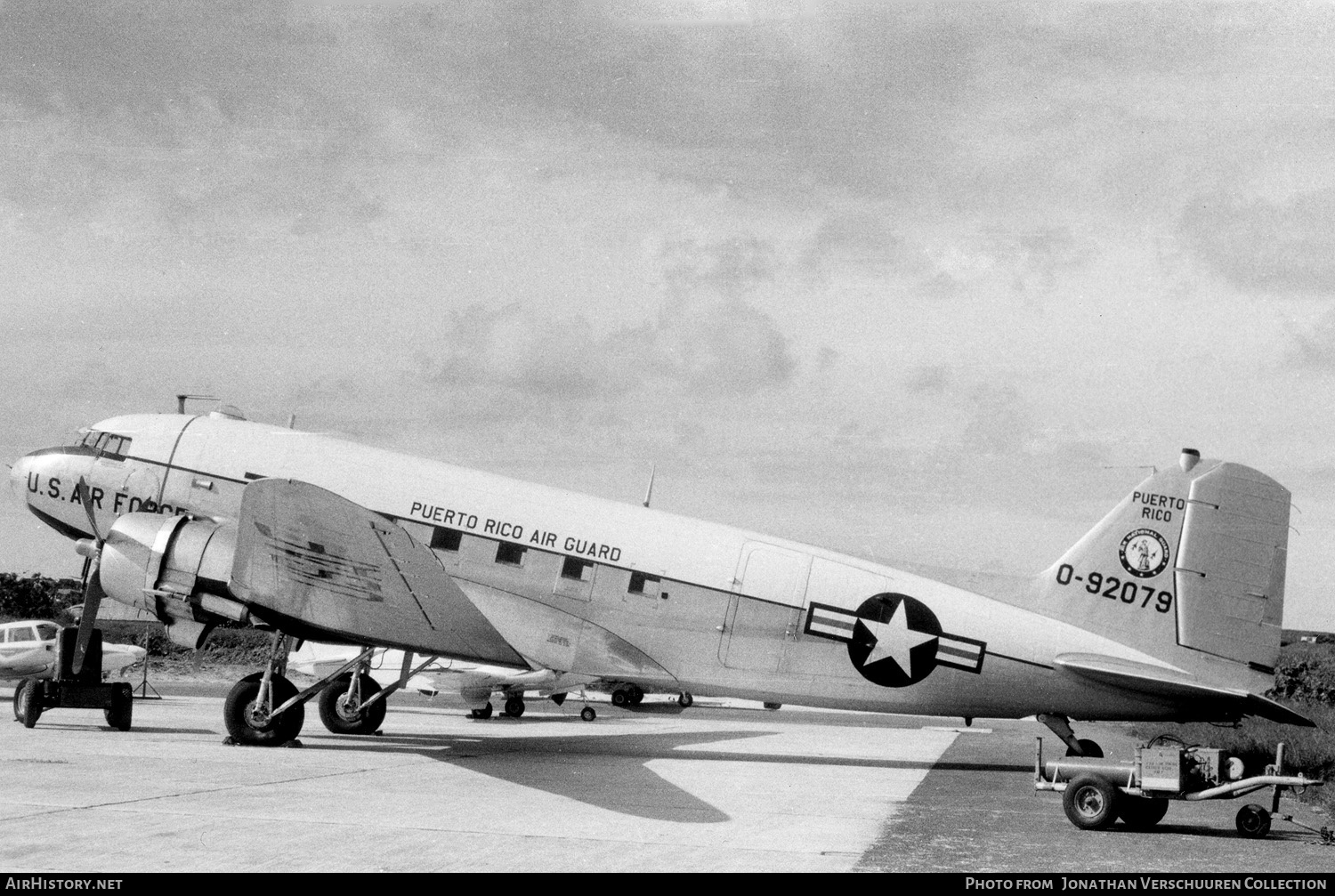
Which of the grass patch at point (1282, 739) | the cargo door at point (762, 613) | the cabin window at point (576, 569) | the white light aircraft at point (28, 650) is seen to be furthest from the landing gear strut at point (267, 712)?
the white light aircraft at point (28, 650)

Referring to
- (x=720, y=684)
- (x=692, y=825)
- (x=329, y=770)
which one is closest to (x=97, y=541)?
(x=329, y=770)

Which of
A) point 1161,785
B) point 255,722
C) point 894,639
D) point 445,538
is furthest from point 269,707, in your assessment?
point 1161,785

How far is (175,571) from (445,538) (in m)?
3.17

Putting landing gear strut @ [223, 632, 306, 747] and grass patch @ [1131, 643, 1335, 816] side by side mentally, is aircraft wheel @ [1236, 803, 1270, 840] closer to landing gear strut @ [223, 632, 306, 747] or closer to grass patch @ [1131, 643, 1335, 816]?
grass patch @ [1131, 643, 1335, 816]

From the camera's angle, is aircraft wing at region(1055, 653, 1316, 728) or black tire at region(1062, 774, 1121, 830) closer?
black tire at region(1062, 774, 1121, 830)

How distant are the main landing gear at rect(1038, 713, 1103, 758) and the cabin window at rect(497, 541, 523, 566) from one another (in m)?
6.53

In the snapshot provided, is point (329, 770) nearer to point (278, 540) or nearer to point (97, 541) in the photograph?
point (278, 540)

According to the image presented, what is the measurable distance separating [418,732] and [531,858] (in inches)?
445

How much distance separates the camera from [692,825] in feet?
32.9

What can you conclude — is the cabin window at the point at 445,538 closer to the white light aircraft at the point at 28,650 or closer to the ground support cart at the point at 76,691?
the ground support cart at the point at 76,691

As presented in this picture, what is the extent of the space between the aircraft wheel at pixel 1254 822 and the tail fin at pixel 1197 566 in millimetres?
3122

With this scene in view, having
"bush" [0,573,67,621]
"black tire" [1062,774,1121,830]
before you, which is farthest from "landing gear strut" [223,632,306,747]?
"bush" [0,573,67,621]

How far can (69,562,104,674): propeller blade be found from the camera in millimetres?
15633
